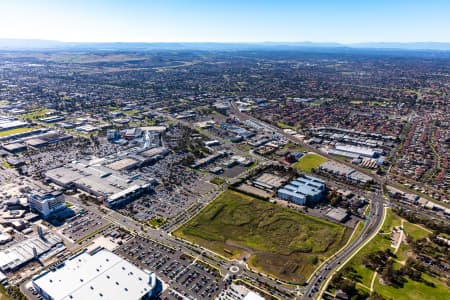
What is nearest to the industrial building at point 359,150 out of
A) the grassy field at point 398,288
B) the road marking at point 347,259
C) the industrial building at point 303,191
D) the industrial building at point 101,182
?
the industrial building at point 303,191

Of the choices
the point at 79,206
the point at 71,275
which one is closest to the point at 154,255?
the point at 71,275

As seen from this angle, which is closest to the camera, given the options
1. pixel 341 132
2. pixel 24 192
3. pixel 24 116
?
pixel 24 192

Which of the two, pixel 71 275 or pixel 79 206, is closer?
Answer: pixel 71 275

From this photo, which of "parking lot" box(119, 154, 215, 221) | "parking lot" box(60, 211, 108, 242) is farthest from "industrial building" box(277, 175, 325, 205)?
"parking lot" box(60, 211, 108, 242)

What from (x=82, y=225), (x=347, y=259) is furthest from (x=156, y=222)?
(x=347, y=259)

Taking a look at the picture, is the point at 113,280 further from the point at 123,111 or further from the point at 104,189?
the point at 123,111

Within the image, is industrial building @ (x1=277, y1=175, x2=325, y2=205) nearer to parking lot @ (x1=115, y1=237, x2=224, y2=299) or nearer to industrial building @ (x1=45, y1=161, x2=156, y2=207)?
parking lot @ (x1=115, y1=237, x2=224, y2=299)
